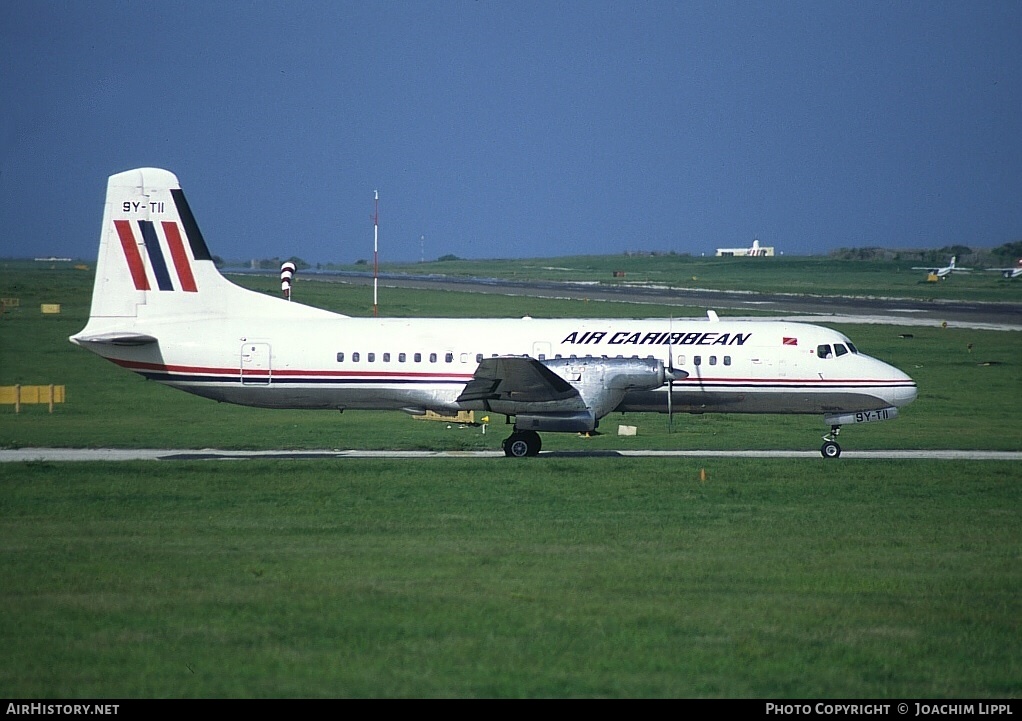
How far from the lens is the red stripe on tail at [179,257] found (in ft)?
92.5

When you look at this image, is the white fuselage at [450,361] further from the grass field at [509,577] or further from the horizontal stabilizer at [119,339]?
the grass field at [509,577]

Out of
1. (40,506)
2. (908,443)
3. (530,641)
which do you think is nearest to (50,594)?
(530,641)

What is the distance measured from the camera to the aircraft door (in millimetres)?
27406

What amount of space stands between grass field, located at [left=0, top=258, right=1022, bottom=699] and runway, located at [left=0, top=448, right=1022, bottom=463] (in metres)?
1.29

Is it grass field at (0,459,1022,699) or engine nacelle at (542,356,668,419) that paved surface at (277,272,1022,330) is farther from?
grass field at (0,459,1022,699)

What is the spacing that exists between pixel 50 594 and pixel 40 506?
693 cm

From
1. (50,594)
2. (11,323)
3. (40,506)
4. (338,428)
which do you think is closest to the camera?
(50,594)

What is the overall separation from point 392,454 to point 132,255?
798cm

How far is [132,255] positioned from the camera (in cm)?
2805

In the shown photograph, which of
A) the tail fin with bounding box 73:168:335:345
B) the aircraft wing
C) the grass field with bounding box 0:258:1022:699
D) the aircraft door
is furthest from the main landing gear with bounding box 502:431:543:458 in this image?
the tail fin with bounding box 73:168:335:345

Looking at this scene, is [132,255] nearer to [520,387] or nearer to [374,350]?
[374,350]

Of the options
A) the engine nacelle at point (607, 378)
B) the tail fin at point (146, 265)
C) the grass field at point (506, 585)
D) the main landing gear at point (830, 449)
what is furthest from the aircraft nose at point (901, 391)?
the tail fin at point (146, 265)

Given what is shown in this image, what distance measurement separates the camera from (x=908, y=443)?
30.9m
